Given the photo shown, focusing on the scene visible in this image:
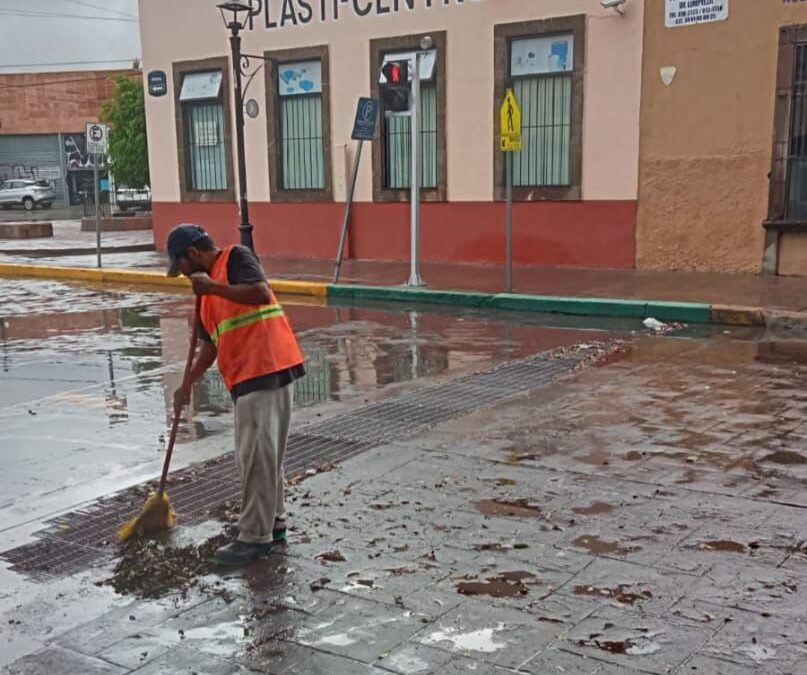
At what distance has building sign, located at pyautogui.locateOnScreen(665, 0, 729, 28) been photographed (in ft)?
45.2

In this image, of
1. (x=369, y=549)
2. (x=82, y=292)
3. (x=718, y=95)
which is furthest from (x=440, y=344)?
(x=82, y=292)

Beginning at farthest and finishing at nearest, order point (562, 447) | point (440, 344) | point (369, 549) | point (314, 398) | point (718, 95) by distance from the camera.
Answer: point (718, 95) < point (440, 344) < point (314, 398) < point (562, 447) < point (369, 549)

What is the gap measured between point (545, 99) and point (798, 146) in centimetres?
420

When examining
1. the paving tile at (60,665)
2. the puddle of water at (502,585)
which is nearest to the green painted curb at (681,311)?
the puddle of water at (502,585)

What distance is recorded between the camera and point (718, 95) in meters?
14.0

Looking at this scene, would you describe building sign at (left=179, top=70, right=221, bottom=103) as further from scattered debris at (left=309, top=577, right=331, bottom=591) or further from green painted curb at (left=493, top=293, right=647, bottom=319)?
scattered debris at (left=309, top=577, right=331, bottom=591)

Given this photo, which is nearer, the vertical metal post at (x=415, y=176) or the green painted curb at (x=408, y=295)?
the green painted curb at (x=408, y=295)

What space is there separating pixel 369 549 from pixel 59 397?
4.49m

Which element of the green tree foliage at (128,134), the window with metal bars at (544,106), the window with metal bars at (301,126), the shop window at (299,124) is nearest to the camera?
the window with metal bars at (544,106)

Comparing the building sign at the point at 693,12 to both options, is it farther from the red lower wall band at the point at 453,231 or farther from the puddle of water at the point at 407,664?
the puddle of water at the point at 407,664

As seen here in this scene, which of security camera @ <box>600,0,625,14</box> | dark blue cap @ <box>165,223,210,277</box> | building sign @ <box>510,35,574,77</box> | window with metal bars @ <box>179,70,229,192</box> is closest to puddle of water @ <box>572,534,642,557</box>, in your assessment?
dark blue cap @ <box>165,223,210,277</box>

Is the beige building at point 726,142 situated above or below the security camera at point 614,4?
below

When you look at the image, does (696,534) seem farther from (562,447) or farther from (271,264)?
(271,264)

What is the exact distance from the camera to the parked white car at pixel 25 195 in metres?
49.4
